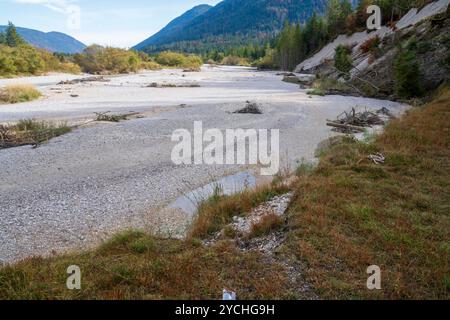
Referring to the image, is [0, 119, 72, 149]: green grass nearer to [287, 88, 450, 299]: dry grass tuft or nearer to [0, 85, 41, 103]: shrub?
[287, 88, 450, 299]: dry grass tuft

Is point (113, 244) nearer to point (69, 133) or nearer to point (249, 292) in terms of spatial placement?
point (249, 292)

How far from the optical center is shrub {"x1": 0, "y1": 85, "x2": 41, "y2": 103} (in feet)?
106

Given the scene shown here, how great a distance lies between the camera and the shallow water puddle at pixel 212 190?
10.6 m

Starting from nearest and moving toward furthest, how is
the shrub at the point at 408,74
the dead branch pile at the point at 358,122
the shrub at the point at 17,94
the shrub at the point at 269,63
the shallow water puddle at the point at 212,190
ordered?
1. the shallow water puddle at the point at 212,190
2. the dead branch pile at the point at 358,122
3. the shrub at the point at 408,74
4. the shrub at the point at 17,94
5. the shrub at the point at 269,63

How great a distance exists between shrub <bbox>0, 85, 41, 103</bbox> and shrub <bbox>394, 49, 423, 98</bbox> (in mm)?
36069

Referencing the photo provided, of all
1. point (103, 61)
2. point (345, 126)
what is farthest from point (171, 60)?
point (345, 126)

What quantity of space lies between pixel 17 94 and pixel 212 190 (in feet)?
100

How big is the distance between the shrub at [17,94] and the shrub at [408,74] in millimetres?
36069

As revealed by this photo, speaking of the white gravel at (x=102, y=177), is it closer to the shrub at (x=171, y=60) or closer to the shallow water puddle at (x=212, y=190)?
the shallow water puddle at (x=212, y=190)

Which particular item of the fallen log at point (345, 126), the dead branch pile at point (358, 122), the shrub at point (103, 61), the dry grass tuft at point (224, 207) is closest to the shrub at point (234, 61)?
the shrub at point (103, 61)

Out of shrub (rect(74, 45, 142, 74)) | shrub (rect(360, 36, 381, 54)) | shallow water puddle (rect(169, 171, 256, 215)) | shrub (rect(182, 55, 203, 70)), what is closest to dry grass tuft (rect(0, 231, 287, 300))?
shallow water puddle (rect(169, 171, 256, 215))
